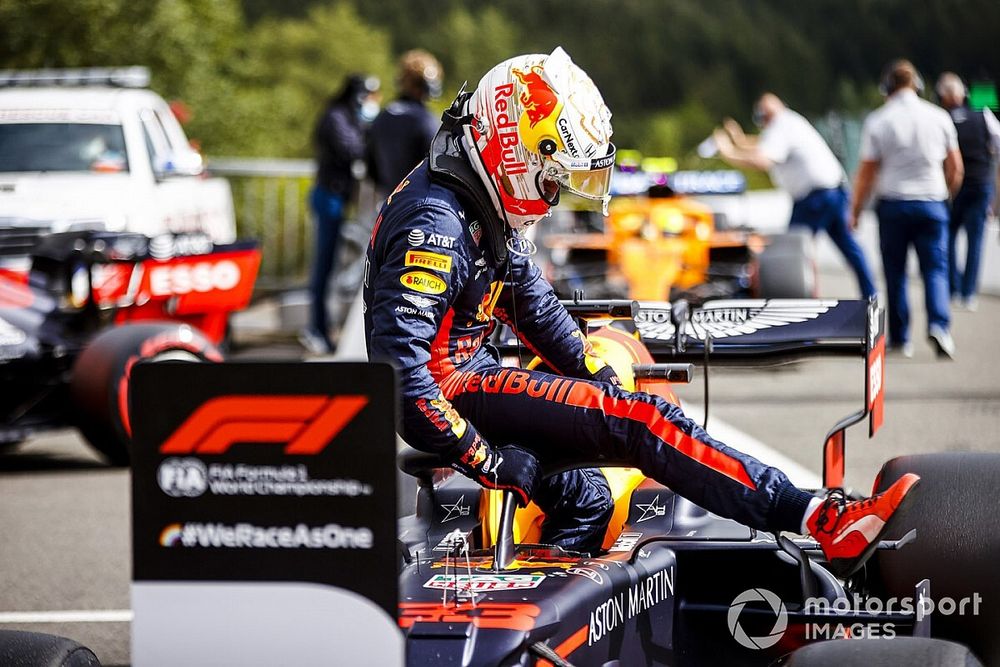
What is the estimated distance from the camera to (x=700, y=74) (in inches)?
Result: 2675

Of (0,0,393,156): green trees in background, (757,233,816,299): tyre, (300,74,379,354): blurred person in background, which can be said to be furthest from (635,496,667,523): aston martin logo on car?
(0,0,393,156): green trees in background

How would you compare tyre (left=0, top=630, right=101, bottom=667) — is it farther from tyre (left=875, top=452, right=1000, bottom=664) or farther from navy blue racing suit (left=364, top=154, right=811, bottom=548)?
tyre (left=875, top=452, right=1000, bottom=664)

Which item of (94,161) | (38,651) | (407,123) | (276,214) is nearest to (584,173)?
(38,651)

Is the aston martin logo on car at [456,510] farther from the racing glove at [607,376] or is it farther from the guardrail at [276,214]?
the guardrail at [276,214]

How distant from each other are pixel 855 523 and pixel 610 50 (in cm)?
6825

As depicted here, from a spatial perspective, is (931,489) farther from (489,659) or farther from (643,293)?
(643,293)

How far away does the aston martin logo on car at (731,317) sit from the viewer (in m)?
4.42

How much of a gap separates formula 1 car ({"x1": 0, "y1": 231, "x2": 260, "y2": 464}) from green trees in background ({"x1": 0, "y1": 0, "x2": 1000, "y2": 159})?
53.3 feet

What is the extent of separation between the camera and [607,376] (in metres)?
4.17

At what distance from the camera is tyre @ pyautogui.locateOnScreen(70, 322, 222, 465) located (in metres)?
7.20

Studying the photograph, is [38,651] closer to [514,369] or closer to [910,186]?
[514,369]

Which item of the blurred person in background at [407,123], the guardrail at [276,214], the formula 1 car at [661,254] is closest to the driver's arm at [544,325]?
the blurred person in background at [407,123]

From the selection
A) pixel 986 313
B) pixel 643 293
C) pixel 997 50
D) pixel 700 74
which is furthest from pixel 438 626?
pixel 700 74

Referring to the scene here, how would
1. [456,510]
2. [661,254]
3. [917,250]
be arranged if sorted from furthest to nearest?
[661,254], [917,250], [456,510]
